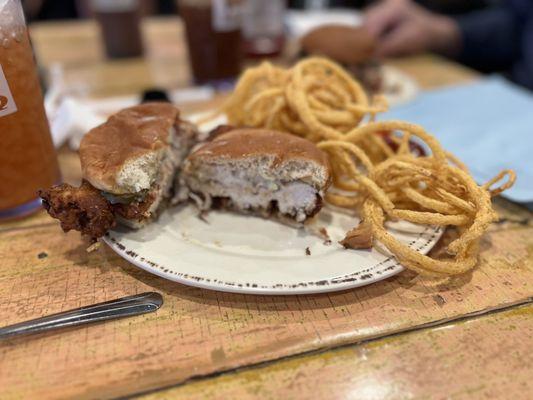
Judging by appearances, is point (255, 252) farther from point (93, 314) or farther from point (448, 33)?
point (448, 33)

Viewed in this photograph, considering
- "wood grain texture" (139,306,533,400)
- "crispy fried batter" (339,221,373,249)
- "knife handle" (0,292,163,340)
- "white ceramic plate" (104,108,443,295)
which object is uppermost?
"crispy fried batter" (339,221,373,249)

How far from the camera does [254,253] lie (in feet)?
3.96

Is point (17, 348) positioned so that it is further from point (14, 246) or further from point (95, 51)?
point (95, 51)

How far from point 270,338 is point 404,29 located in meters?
2.74

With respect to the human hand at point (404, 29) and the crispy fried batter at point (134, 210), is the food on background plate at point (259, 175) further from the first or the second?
the human hand at point (404, 29)

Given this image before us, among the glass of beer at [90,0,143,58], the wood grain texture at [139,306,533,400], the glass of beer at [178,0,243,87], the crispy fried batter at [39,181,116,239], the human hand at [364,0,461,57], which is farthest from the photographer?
the human hand at [364,0,461,57]

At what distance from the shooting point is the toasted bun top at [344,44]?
94.6 inches

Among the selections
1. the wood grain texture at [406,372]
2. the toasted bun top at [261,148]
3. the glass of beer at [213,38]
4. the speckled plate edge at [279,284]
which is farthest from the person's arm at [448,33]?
the wood grain texture at [406,372]

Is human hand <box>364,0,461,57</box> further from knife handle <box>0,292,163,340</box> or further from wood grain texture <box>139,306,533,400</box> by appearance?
knife handle <box>0,292,163,340</box>

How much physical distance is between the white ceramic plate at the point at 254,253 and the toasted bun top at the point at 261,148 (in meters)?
0.19

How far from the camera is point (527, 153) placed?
1886 mm

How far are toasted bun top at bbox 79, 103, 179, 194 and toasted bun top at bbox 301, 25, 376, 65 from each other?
1268mm

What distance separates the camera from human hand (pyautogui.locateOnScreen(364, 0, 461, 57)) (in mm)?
3059

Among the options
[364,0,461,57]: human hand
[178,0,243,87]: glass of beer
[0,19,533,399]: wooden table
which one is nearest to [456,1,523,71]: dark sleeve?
[364,0,461,57]: human hand
